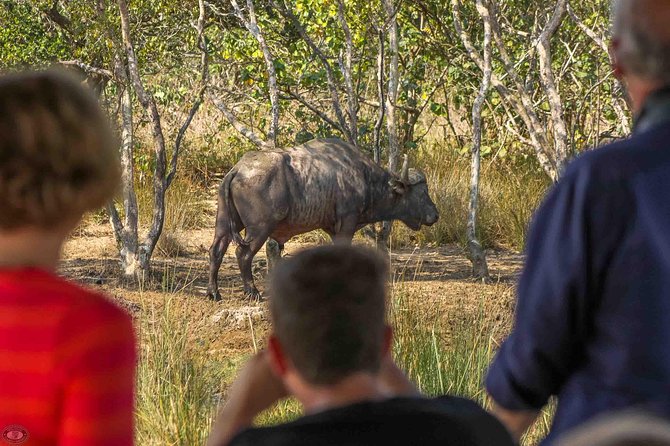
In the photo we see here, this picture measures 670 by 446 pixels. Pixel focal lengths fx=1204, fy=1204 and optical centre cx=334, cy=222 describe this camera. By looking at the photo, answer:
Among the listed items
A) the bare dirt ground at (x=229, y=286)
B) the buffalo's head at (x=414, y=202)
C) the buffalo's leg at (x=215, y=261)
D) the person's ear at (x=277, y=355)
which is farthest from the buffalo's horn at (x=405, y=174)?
the person's ear at (x=277, y=355)

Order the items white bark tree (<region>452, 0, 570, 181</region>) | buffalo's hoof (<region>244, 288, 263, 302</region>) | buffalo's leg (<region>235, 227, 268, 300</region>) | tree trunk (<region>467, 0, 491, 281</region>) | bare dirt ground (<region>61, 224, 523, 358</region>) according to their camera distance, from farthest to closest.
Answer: buffalo's leg (<region>235, 227, 268, 300</region>) → buffalo's hoof (<region>244, 288, 263, 302</region>) → tree trunk (<region>467, 0, 491, 281</region>) → white bark tree (<region>452, 0, 570, 181</region>) → bare dirt ground (<region>61, 224, 523, 358</region>)

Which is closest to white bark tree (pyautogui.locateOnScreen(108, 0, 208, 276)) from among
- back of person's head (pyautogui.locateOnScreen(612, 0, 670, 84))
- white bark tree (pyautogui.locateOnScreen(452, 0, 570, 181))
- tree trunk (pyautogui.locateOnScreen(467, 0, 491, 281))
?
tree trunk (pyautogui.locateOnScreen(467, 0, 491, 281))

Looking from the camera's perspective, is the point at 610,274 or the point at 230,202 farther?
the point at 230,202

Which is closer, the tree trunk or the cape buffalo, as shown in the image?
the tree trunk

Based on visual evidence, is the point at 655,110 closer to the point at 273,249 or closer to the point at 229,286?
the point at 229,286

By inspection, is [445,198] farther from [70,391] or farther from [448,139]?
[70,391]

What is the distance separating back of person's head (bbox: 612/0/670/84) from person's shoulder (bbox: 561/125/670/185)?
0.30 feet

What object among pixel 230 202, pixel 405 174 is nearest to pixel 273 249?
pixel 230 202

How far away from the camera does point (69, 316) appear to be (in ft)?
5.58

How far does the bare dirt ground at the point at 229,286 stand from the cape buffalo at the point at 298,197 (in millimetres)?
413

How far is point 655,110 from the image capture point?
188cm

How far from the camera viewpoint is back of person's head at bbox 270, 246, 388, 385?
170 cm

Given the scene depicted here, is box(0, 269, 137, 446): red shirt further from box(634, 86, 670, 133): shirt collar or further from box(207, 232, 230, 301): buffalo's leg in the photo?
box(207, 232, 230, 301): buffalo's leg

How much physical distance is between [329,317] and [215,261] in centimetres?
783
